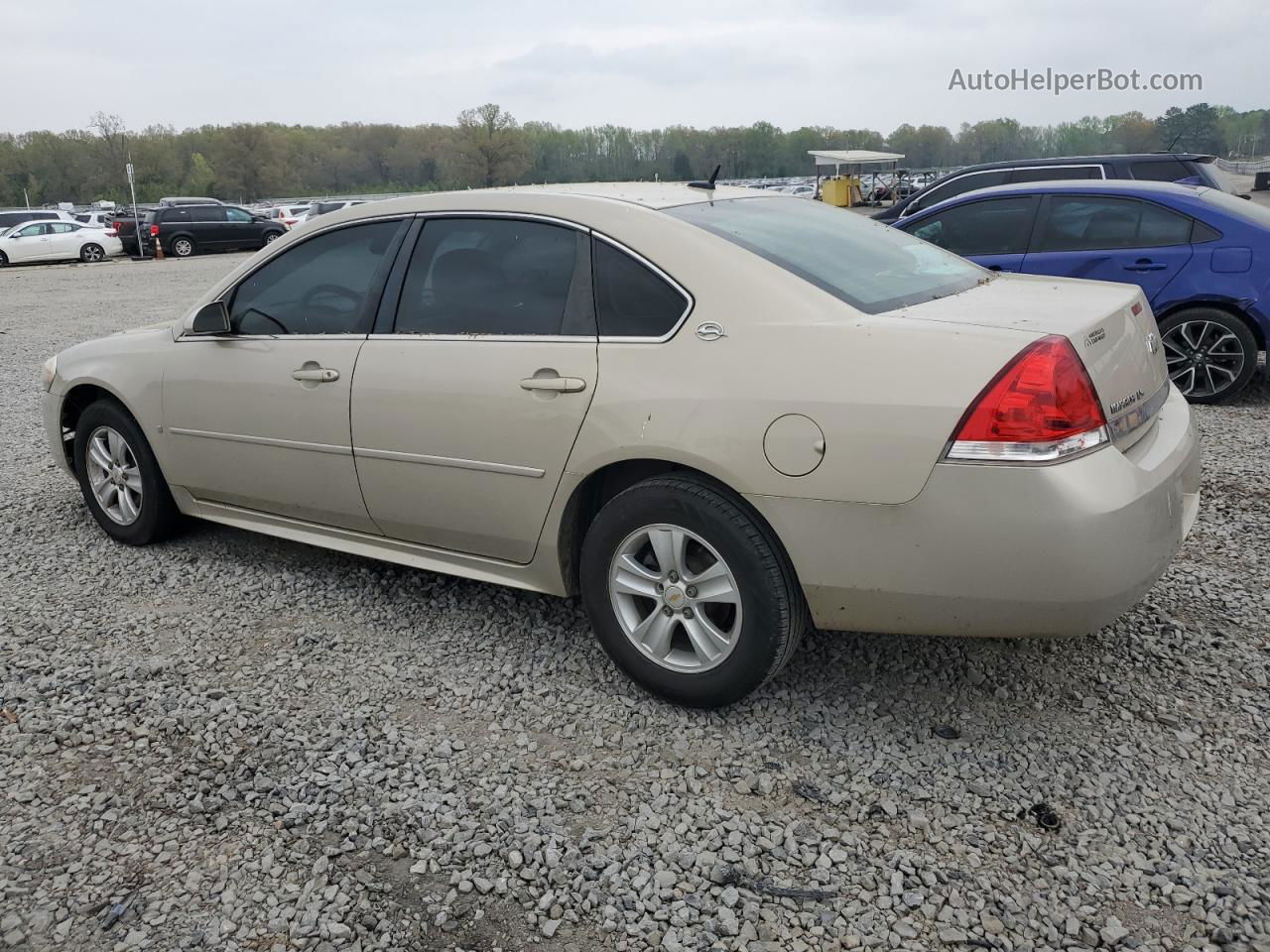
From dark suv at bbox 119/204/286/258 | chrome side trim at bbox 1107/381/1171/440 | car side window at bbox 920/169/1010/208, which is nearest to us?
chrome side trim at bbox 1107/381/1171/440

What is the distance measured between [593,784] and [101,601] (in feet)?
8.39

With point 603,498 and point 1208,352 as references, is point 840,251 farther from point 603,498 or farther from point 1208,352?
point 1208,352

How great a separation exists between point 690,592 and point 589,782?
0.63 metres

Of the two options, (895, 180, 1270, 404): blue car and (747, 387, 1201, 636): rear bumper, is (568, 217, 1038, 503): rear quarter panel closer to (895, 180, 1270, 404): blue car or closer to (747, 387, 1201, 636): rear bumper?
(747, 387, 1201, 636): rear bumper

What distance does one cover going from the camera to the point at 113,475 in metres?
4.88

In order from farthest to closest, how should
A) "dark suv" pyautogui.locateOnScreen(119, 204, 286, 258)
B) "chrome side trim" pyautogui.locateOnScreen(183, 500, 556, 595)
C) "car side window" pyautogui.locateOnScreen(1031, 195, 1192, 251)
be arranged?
"dark suv" pyautogui.locateOnScreen(119, 204, 286, 258)
"car side window" pyautogui.locateOnScreen(1031, 195, 1192, 251)
"chrome side trim" pyautogui.locateOnScreen(183, 500, 556, 595)

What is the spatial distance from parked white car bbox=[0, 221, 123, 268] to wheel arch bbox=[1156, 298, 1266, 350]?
30.6m

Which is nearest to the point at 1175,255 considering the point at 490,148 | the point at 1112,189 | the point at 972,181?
the point at 1112,189

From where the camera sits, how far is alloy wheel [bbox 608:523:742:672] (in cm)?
304

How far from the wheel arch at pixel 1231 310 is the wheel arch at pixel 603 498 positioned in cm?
511

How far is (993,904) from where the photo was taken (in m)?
2.34

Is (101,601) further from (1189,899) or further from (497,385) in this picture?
(1189,899)

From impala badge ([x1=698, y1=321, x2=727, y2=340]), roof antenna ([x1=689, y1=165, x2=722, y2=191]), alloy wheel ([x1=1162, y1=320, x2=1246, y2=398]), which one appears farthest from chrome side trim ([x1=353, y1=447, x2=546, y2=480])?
alloy wheel ([x1=1162, y1=320, x2=1246, y2=398])

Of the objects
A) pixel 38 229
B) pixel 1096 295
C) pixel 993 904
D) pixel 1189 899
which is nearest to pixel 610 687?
pixel 993 904
